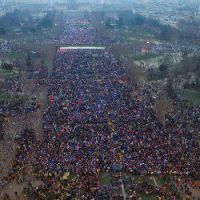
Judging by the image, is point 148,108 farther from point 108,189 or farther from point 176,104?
point 108,189

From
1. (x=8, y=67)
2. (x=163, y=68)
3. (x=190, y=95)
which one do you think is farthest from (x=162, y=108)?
(x=8, y=67)

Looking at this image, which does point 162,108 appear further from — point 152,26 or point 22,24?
point 22,24

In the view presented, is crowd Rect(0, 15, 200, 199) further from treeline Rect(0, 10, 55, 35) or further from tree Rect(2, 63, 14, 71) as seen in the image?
treeline Rect(0, 10, 55, 35)

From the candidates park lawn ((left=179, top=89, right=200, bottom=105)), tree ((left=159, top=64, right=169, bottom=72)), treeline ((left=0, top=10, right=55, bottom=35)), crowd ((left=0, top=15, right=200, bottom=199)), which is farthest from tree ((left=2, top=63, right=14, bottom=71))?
treeline ((left=0, top=10, right=55, bottom=35))

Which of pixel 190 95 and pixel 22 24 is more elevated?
pixel 190 95

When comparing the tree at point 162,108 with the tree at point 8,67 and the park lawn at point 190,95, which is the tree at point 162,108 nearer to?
the park lawn at point 190,95

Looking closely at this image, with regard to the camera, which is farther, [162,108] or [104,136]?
[162,108]

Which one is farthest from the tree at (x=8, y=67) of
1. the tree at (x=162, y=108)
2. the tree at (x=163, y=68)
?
the tree at (x=162, y=108)
